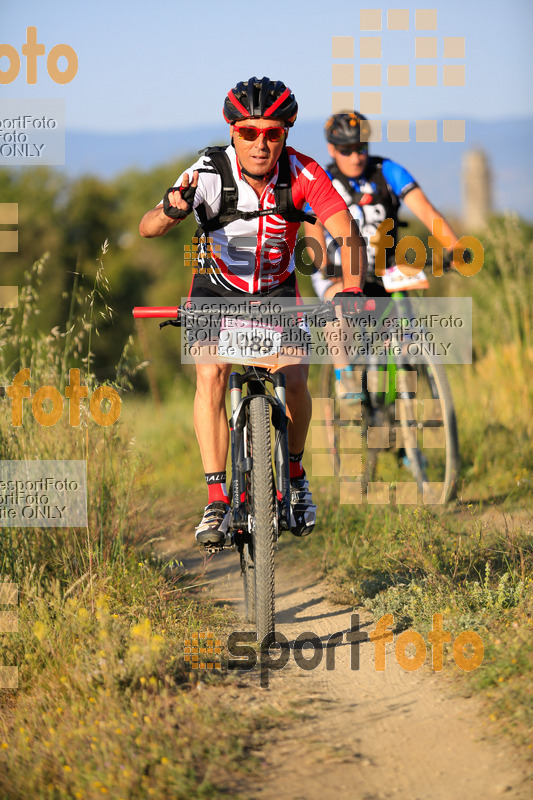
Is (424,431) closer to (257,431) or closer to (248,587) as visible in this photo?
(248,587)

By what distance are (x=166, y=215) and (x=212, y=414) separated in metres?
0.96

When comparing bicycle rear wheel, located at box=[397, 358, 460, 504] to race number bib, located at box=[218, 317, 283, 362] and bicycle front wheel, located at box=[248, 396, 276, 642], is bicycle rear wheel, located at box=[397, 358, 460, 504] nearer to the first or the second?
race number bib, located at box=[218, 317, 283, 362]

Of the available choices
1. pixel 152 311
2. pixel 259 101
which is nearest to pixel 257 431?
pixel 152 311

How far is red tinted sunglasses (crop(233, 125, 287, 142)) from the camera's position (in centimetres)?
398

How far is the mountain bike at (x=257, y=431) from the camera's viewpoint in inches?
145

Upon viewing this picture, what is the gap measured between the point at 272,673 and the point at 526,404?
15.4 feet

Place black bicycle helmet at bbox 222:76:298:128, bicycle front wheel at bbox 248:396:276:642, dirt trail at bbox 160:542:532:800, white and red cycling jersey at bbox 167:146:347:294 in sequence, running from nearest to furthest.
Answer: dirt trail at bbox 160:542:532:800, bicycle front wheel at bbox 248:396:276:642, black bicycle helmet at bbox 222:76:298:128, white and red cycling jersey at bbox 167:146:347:294

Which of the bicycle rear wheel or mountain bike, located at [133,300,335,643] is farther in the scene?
→ the bicycle rear wheel

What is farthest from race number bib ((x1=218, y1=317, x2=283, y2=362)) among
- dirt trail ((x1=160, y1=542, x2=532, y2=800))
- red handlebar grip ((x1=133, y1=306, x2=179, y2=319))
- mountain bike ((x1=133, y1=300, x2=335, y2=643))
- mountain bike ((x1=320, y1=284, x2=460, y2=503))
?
mountain bike ((x1=320, y1=284, x2=460, y2=503))

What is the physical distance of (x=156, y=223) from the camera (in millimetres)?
3873

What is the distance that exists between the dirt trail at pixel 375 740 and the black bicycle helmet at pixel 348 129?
11.9 feet

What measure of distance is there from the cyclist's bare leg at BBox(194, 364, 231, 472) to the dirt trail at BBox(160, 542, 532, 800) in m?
1.06

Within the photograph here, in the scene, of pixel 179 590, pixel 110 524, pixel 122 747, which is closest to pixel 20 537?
pixel 110 524

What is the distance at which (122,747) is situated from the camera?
9.45ft
